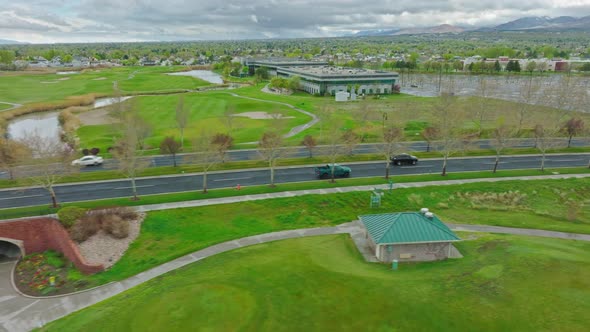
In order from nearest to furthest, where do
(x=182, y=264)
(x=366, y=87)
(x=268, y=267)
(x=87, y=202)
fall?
1. (x=268, y=267)
2. (x=182, y=264)
3. (x=87, y=202)
4. (x=366, y=87)

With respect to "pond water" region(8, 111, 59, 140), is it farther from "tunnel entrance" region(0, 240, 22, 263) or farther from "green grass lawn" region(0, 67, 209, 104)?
"tunnel entrance" region(0, 240, 22, 263)

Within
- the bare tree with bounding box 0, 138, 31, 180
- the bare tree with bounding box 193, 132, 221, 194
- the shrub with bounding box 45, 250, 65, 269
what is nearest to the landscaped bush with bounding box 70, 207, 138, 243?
the shrub with bounding box 45, 250, 65, 269

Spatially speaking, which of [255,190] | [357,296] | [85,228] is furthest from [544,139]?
[85,228]

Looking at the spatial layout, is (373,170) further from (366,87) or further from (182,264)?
(366,87)

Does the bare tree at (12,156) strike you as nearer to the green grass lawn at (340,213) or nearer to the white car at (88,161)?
the white car at (88,161)

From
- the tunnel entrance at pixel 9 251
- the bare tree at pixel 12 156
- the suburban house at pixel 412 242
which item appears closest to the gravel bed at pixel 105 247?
the tunnel entrance at pixel 9 251

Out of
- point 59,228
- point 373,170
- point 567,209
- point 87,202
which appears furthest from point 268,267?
point 567,209

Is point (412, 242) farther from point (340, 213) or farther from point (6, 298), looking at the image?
point (6, 298)
